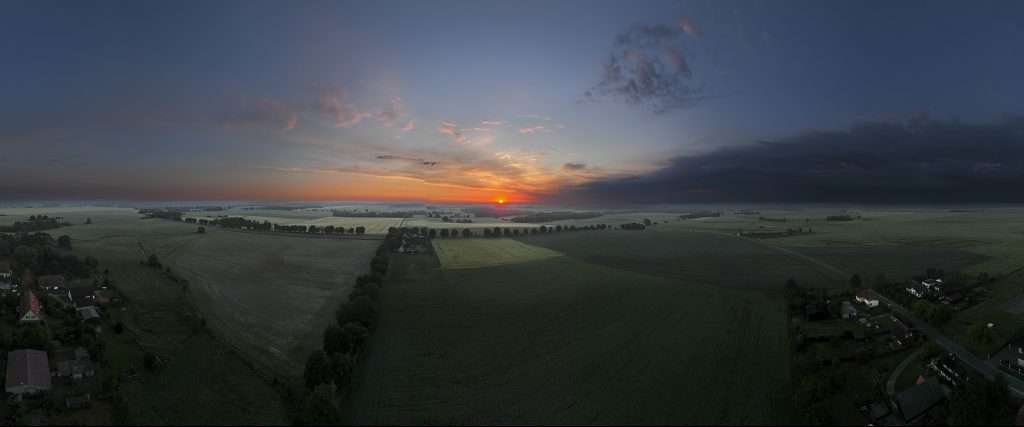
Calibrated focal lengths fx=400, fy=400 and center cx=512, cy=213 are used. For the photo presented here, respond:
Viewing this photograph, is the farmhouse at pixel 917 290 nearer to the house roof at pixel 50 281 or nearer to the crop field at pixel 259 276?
the crop field at pixel 259 276

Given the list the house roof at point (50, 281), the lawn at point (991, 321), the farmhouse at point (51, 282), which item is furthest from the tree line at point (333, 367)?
the lawn at point (991, 321)

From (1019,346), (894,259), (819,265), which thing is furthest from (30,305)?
(894,259)

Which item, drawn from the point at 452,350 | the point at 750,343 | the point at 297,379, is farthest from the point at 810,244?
the point at 297,379

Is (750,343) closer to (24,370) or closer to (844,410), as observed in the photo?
(844,410)

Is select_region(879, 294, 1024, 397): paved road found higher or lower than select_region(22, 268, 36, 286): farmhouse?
lower

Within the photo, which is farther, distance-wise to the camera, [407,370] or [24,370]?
[407,370]

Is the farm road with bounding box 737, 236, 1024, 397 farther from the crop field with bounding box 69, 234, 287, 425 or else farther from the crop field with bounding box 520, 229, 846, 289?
the crop field with bounding box 69, 234, 287, 425

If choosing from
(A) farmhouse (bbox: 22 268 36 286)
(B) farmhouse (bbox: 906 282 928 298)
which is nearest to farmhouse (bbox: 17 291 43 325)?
(A) farmhouse (bbox: 22 268 36 286)
